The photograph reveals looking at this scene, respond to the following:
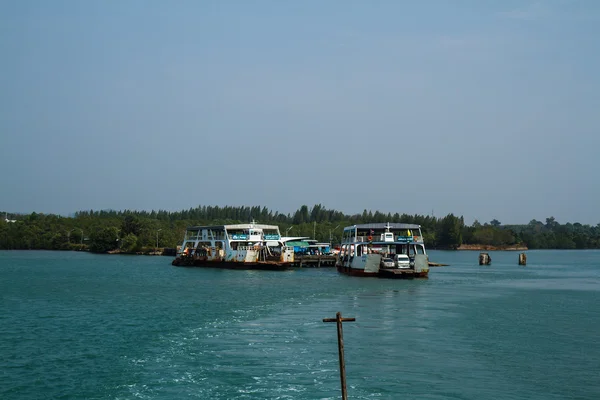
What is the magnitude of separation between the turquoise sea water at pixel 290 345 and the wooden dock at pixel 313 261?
47330 mm

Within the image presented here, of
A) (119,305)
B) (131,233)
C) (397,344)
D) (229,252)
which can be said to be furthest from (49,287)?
(131,233)

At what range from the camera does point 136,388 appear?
23688 mm

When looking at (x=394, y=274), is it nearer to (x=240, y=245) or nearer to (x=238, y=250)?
(x=238, y=250)

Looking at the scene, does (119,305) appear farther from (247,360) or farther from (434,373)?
(434,373)

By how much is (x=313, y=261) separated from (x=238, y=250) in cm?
1644

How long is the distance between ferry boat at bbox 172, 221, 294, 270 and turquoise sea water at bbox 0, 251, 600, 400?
34.6m

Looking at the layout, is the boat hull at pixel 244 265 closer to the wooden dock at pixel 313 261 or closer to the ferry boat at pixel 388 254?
the wooden dock at pixel 313 261

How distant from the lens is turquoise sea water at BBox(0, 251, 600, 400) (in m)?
23.9

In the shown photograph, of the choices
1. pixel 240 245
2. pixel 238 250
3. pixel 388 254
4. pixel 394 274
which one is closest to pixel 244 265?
pixel 238 250

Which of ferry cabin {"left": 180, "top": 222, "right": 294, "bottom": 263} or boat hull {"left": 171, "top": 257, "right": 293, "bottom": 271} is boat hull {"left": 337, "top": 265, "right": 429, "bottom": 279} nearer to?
boat hull {"left": 171, "top": 257, "right": 293, "bottom": 271}

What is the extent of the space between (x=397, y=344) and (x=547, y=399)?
996 cm

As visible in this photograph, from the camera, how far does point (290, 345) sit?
31.3 m

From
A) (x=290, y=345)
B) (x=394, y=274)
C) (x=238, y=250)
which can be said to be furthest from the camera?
(x=238, y=250)

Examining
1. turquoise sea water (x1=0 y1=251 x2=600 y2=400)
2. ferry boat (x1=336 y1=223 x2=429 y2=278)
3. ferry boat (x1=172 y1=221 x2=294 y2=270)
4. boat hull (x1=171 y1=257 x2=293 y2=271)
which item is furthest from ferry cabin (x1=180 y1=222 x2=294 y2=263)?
turquoise sea water (x1=0 y1=251 x2=600 y2=400)
